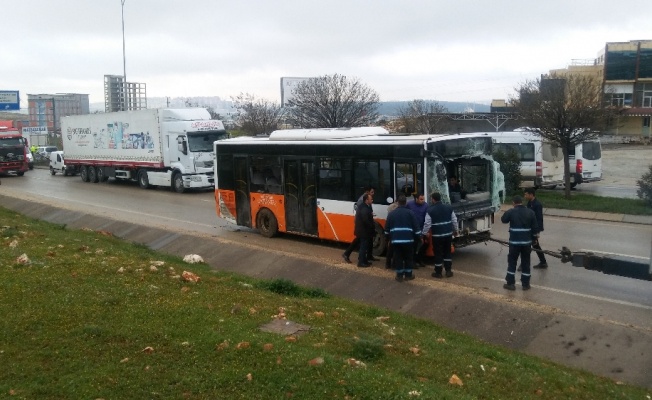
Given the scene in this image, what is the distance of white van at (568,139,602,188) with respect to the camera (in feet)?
91.1

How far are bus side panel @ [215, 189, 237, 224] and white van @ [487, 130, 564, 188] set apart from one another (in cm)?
1333

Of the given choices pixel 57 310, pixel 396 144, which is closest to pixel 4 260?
pixel 57 310

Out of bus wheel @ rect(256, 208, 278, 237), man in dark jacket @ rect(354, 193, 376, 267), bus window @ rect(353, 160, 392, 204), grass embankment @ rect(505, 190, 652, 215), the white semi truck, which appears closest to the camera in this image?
man in dark jacket @ rect(354, 193, 376, 267)

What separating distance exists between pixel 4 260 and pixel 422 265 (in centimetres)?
747

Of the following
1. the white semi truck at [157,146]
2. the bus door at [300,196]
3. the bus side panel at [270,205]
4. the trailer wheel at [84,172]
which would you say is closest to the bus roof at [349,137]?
the bus door at [300,196]

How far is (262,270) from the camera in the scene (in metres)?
13.6

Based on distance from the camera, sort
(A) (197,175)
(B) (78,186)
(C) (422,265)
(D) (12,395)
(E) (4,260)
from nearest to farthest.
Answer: (D) (12,395) → (E) (4,260) → (C) (422,265) → (A) (197,175) → (B) (78,186)

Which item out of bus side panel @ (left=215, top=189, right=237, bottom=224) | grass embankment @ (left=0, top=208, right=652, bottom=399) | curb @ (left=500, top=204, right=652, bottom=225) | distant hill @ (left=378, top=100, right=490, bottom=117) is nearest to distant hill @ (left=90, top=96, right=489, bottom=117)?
distant hill @ (left=378, top=100, right=490, bottom=117)

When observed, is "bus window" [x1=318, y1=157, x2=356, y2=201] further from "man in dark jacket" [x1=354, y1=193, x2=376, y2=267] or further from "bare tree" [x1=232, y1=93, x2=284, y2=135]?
"bare tree" [x1=232, y1=93, x2=284, y2=135]

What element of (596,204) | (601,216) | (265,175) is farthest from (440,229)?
(596,204)

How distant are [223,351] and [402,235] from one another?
566cm

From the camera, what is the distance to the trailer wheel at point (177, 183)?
99.2 ft

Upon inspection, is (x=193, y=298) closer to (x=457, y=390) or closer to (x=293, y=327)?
(x=293, y=327)

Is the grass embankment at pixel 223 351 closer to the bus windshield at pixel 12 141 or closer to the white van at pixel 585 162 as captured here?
the white van at pixel 585 162
